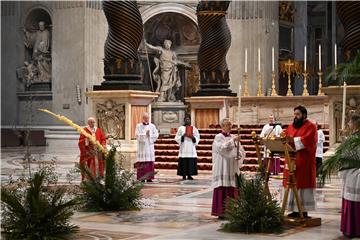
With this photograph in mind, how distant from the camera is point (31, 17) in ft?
100

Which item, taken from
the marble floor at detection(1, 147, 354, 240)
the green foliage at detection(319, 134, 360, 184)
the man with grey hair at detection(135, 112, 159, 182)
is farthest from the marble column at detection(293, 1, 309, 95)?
the green foliage at detection(319, 134, 360, 184)

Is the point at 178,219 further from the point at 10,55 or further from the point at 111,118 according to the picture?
the point at 10,55

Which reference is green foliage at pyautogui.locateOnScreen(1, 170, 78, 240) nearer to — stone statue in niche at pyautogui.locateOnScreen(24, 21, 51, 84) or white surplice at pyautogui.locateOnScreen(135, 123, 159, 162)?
white surplice at pyautogui.locateOnScreen(135, 123, 159, 162)

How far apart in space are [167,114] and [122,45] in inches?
510

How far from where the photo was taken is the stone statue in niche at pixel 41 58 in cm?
2986

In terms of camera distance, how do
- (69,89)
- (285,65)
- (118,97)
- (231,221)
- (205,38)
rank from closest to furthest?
(231,221)
(118,97)
(205,38)
(69,89)
(285,65)

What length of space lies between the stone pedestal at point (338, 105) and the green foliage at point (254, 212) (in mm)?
6789

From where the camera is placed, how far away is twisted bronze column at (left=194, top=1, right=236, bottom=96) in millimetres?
21297

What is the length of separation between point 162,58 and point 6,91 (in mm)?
6061

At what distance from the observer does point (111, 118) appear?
17875 millimetres

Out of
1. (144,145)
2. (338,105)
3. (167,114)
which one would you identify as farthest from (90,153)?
(167,114)

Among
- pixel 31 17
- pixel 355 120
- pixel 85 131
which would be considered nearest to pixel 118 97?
pixel 85 131

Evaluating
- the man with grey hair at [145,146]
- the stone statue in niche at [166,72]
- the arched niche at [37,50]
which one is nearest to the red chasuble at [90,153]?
the man with grey hair at [145,146]

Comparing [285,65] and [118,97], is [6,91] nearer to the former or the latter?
[285,65]
